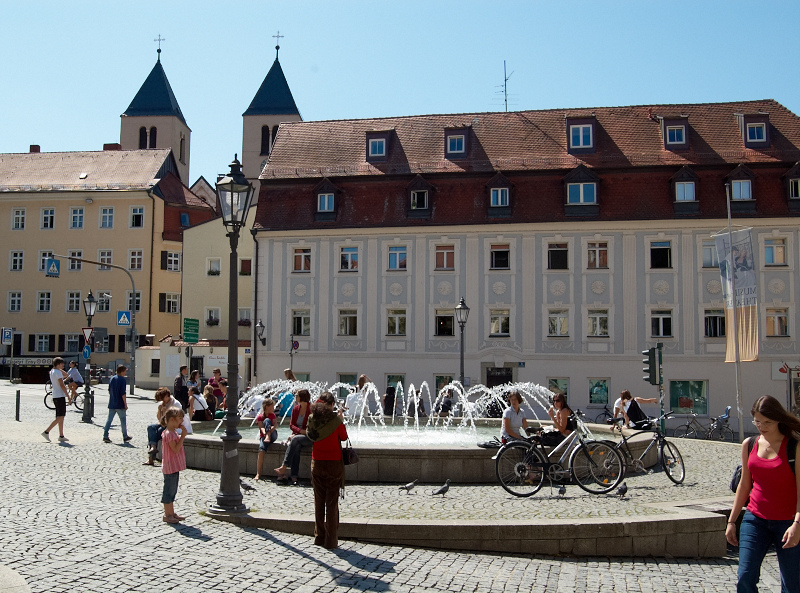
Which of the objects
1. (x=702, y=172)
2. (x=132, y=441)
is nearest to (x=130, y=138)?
(x=702, y=172)

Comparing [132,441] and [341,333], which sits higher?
[341,333]

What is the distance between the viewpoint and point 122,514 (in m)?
10.1

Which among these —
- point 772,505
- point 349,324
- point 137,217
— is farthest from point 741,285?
point 137,217

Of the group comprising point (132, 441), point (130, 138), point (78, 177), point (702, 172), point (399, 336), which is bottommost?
point (132, 441)

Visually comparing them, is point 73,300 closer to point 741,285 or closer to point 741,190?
point 741,190

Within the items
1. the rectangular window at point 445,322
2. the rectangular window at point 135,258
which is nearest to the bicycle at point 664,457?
the rectangular window at point 445,322

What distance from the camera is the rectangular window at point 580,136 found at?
37.8 meters

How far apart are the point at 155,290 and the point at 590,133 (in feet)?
98.3

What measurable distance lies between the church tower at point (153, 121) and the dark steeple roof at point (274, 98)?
7.14 meters

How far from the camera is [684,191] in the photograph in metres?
35.3

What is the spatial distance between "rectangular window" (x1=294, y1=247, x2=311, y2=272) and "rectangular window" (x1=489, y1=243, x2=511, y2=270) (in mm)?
8147

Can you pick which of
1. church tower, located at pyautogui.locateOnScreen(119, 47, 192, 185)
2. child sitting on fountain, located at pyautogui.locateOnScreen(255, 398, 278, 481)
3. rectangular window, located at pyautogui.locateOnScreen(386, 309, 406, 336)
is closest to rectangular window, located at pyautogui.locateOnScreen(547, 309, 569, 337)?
rectangular window, located at pyautogui.locateOnScreen(386, 309, 406, 336)

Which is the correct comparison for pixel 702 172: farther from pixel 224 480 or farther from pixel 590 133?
pixel 224 480

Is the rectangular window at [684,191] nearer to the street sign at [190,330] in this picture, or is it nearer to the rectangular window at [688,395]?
the rectangular window at [688,395]
